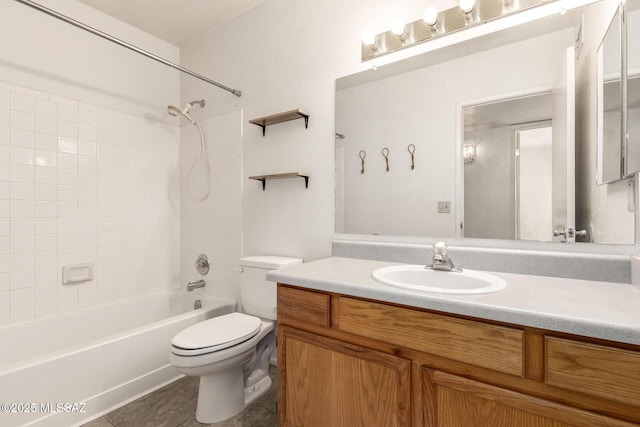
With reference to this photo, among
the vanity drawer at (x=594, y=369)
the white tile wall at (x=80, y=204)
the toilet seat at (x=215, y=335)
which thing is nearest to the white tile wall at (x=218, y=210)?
the white tile wall at (x=80, y=204)

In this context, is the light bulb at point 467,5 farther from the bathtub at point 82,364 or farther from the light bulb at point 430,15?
the bathtub at point 82,364

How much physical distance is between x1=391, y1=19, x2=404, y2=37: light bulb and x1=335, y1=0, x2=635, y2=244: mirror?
0.46 ft

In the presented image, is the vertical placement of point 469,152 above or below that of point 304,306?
above

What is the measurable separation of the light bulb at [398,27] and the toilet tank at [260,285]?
4.37 ft

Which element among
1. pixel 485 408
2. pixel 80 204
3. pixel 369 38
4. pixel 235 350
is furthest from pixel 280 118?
pixel 485 408

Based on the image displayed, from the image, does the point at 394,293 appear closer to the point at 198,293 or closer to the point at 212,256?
the point at 212,256

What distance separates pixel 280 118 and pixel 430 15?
0.98 metres

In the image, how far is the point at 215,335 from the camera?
1.49 metres

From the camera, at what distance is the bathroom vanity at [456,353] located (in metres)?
0.71

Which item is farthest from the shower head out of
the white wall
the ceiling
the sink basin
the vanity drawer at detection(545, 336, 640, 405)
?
the vanity drawer at detection(545, 336, 640, 405)

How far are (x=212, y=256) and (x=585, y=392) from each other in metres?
2.24

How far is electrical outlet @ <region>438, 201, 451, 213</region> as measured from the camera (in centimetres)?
142

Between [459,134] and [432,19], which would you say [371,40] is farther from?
[459,134]

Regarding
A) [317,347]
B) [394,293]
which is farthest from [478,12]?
[317,347]
